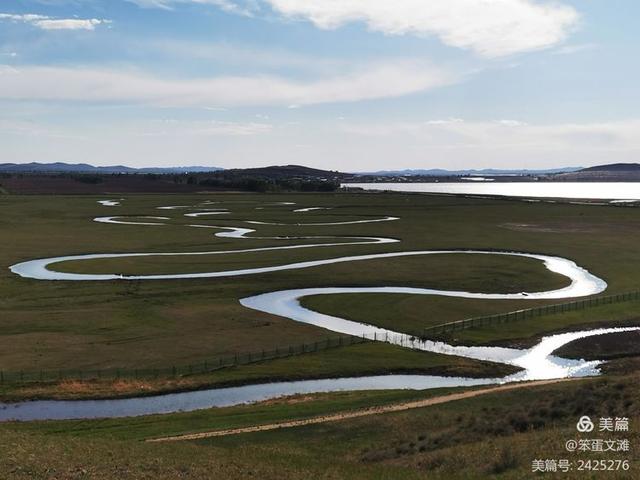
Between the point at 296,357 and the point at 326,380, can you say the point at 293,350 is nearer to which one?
the point at 296,357

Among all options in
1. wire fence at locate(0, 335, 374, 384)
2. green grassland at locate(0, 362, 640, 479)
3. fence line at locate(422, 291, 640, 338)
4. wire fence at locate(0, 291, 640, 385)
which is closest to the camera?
green grassland at locate(0, 362, 640, 479)

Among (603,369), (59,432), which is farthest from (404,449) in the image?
(603,369)

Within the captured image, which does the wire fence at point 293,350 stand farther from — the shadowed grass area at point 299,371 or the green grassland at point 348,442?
the green grassland at point 348,442

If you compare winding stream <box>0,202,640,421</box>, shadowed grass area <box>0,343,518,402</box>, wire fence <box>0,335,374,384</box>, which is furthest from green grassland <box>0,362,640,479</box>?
wire fence <box>0,335,374,384</box>

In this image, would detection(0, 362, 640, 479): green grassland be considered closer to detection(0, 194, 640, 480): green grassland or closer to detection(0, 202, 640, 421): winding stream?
detection(0, 194, 640, 480): green grassland

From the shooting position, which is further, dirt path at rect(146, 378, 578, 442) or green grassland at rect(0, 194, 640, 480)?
dirt path at rect(146, 378, 578, 442)

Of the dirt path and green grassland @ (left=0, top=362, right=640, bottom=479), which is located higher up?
green grassland @ (left=0, top=362, right=640, bottom=479)

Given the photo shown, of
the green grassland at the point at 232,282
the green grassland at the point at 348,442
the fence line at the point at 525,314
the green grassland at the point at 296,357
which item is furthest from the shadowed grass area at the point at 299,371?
the fence line at the point at 525,314
